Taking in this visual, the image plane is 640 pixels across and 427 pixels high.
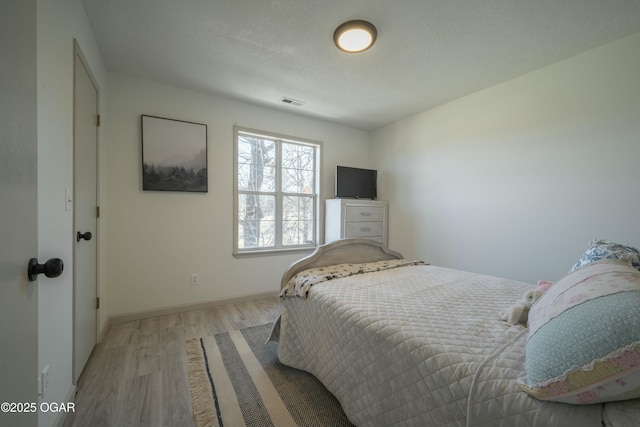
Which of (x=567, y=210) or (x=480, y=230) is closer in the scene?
(x=567, y=210)

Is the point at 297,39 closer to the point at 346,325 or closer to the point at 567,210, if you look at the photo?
the point at 346,325

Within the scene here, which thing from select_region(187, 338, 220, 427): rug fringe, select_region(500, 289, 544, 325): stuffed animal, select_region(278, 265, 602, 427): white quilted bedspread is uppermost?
select_region(500, 289, 544, 325): stuffed animal

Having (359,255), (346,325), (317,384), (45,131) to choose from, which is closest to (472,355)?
(346,325)

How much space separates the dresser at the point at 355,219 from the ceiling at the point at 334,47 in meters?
1.46

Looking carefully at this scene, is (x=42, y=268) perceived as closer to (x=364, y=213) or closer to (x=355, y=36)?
(x=355, y=36)

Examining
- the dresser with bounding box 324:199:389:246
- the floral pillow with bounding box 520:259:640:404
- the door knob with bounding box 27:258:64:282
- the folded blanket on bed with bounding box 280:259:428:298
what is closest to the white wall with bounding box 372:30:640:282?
the dresser with bounding box 324:199:389:246

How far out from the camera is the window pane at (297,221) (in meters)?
3.59

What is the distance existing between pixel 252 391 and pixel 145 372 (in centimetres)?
81

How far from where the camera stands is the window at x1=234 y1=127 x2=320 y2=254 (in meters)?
3.23

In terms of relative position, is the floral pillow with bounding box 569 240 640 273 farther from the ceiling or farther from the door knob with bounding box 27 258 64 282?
the door knob with bounding box 27 258 64 282

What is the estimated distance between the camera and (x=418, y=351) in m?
0.96

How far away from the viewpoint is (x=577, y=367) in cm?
63

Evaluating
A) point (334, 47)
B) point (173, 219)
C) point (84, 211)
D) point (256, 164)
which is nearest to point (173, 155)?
point (173, 219)

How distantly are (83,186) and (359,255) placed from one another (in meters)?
2.16
